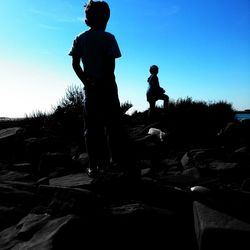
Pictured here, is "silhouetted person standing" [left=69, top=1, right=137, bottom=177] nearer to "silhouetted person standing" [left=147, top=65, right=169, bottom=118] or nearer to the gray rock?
the gray rock

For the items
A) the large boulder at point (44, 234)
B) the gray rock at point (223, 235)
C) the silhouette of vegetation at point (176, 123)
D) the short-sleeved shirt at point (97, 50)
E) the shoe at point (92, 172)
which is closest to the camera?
the gray rock at point (223, 235)

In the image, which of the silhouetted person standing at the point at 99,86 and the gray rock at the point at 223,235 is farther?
the silhouetted person standing at the point at 99,86

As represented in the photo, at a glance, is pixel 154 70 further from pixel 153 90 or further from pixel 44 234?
pixel 44 234

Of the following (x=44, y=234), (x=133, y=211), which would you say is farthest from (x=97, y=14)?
(x=44, y=234)

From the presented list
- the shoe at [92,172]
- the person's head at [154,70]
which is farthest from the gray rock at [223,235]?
the person's head at [154,70]

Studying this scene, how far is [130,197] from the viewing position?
308 cm

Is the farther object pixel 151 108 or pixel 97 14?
pixel 151 108

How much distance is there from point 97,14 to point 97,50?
0.39 m

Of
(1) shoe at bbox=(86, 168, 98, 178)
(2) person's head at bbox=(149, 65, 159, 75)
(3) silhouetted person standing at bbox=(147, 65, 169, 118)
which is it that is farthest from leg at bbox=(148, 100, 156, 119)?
(1) shoe at bbox=(86, 168, 98, 178)

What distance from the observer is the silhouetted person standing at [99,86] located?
376 cm

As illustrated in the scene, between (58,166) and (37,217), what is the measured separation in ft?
7.37

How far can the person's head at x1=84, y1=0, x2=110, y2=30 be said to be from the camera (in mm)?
3665

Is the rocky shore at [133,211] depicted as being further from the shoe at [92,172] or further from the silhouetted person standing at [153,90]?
the silhouetted person standing at [153,90]

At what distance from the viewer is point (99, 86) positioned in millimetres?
3773
